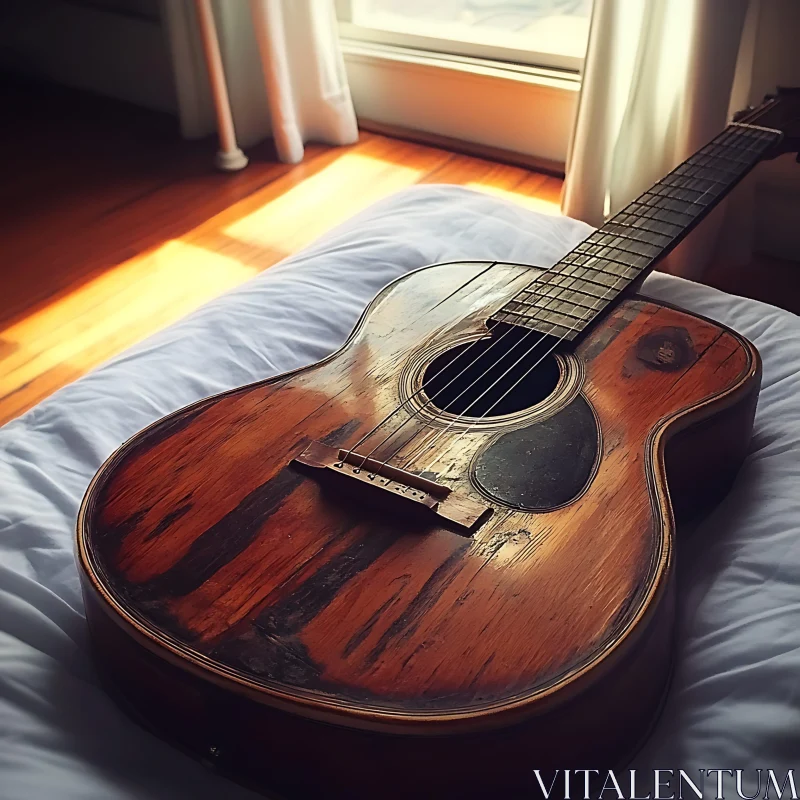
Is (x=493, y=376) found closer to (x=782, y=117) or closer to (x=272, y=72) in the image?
(x=782, y=117)

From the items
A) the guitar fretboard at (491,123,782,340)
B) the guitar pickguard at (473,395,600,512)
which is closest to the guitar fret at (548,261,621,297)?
the guitar fretboard at (491,123,782,340)

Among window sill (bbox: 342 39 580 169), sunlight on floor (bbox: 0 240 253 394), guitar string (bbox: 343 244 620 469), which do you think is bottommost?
sunlight on floor (bbox: 0 240 253 394)

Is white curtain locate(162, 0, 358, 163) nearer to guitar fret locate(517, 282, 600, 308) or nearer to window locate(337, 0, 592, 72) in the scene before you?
window locate(337, 0, 592, 72)

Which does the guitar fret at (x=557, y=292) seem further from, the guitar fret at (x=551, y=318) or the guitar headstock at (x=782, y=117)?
the guitar headstock at (x=782, y=117)

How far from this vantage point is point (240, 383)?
1.24 meters

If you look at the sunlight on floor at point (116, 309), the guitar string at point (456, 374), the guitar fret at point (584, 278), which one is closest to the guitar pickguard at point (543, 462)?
the guitar string at point (456, 374)

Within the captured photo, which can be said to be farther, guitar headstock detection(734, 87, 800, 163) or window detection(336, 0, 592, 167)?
window detection(336, 0, 592, 167)

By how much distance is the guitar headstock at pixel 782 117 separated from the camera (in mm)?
1360

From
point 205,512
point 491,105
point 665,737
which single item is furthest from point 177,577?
point 491,105

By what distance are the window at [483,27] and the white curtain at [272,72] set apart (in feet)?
0.69

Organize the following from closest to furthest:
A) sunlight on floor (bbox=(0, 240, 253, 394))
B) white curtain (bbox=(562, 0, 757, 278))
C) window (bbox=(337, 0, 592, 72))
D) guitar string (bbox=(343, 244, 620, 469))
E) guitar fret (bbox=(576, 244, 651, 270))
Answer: guitar string (bbox=(343, 244, 620, 469))
guitar fret (bbox=(576, 244, 651, 270))
white curtain (bbox=(562, 0, 757, 278))
sunlight on floor (bbox=(0, 240, 253, 394))
window (bbox=(337, 0, 592, 72))

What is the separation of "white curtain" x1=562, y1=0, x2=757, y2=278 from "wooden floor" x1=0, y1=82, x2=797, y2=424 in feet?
0.83

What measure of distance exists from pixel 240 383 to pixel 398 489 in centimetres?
49

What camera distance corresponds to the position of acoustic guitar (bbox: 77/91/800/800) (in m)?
0.66
